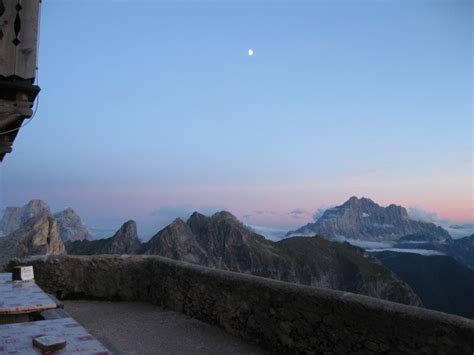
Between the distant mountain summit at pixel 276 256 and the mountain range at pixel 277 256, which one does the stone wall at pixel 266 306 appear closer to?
the mountain range at pixel 277 256

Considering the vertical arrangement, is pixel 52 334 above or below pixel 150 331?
above

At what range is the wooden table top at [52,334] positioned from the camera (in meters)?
2.19

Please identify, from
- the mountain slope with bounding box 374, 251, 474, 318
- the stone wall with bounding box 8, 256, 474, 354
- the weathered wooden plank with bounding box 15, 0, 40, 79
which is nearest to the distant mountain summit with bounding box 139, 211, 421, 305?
the mountain slope with bounding box 374, 251, 474, 318

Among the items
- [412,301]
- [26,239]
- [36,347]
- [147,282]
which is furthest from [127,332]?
[412,301]

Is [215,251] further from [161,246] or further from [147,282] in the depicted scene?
[147,282]

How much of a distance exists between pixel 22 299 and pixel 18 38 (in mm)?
2331

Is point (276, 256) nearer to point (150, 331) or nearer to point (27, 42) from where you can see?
point (150, 331)

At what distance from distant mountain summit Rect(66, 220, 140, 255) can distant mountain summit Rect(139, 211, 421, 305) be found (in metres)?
2.36

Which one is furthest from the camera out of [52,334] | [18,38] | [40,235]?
[40,235]

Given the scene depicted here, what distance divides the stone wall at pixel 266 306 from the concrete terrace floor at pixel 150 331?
20cm

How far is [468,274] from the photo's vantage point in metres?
94.4

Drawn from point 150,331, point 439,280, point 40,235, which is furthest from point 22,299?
point 439,280

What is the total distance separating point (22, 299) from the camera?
3.65 m

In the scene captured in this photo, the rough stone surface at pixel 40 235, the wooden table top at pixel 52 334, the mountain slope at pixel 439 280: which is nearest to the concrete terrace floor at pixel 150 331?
the wooden table top at pixel 52 334
